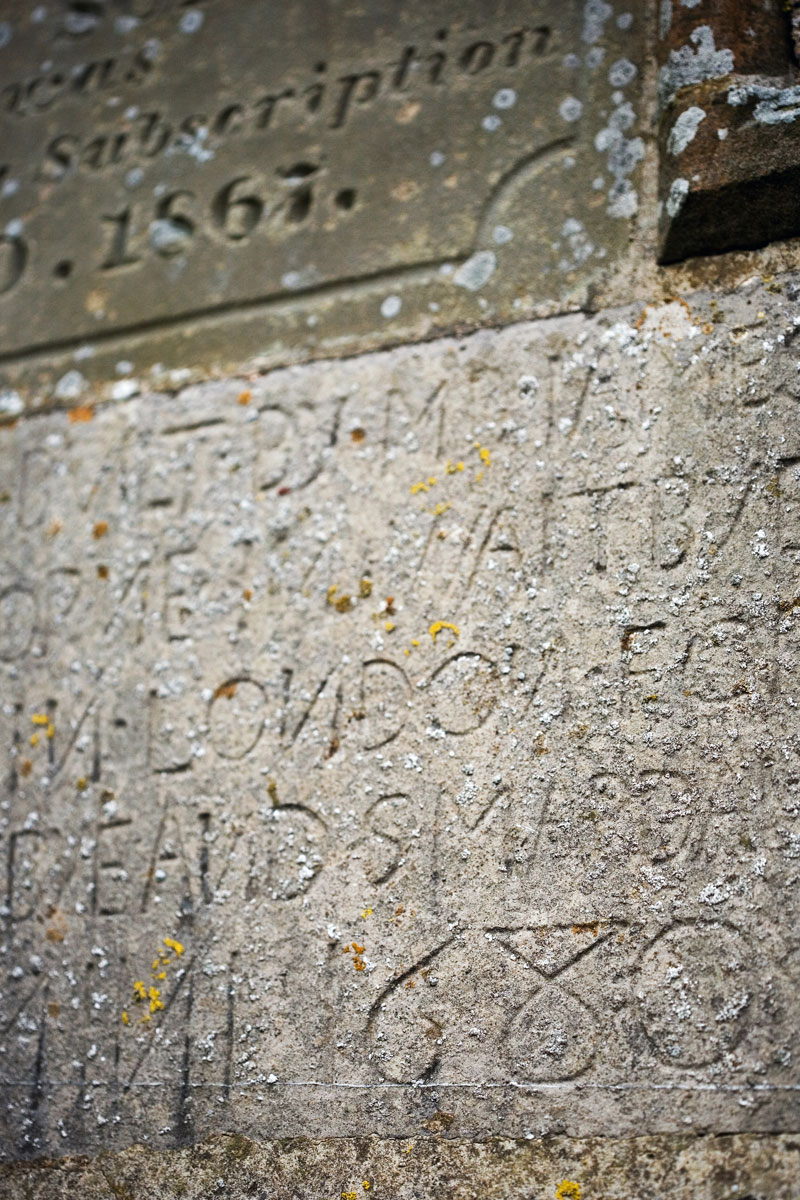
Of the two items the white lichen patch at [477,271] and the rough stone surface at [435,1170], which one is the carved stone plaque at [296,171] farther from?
the rough stone surface at [435,1170]

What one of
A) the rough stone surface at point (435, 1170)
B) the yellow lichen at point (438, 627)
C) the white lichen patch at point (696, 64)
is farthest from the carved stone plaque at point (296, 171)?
the rough stone surface at point (435, 1170)

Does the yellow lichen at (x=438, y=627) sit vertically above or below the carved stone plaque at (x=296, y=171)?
below

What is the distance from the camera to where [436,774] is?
190 centimetres

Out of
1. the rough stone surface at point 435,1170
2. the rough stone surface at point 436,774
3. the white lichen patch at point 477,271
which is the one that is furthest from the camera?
the white lichen patch at point 477,271

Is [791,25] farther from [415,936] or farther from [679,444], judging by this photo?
[415,936]

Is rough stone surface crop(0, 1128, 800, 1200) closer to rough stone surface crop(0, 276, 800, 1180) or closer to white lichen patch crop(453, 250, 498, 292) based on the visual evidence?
rough stone surface crop(0, 276, 800, 1180)

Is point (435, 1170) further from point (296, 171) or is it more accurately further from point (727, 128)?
point (296, 171)

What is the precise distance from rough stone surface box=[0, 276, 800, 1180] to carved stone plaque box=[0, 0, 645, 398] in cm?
17

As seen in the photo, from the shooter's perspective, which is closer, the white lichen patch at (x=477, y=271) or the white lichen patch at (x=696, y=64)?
the white lichen patch at (x=696, y=64)

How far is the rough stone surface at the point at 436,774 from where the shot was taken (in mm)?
1693

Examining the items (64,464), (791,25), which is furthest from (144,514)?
(791,25)

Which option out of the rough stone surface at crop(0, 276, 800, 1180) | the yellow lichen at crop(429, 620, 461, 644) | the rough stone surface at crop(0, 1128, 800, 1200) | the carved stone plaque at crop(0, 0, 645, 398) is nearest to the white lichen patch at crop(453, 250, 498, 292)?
→ the carved stone plaque at crop(0, 0, 645, 398)

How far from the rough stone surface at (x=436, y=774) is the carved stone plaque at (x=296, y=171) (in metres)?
0.17

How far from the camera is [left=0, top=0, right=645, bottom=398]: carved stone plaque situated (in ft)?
7.06
